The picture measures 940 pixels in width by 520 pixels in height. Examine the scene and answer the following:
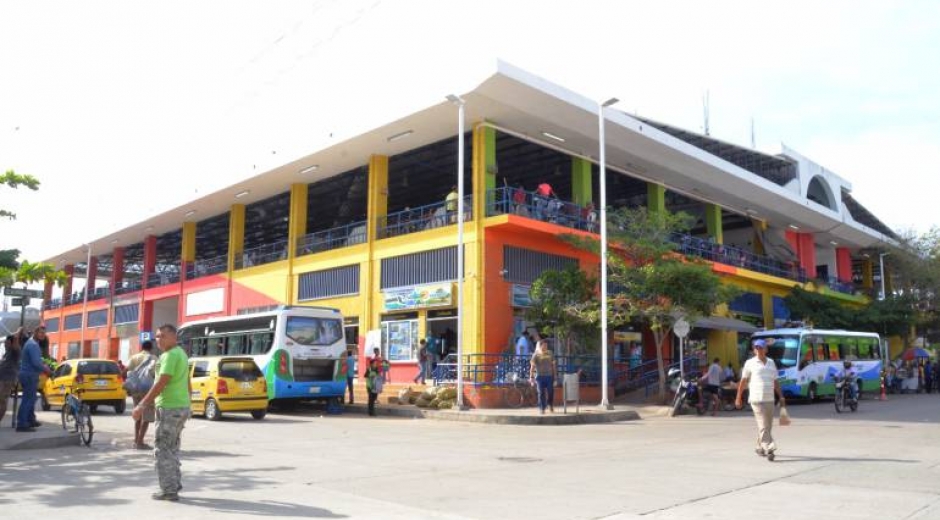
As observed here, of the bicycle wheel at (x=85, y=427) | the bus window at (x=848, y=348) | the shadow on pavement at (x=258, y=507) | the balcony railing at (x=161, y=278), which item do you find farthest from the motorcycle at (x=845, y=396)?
the balcony railing at (x=161, y=278)

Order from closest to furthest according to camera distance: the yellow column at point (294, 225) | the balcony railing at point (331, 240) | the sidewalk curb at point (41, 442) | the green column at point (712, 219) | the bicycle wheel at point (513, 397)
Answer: the sidewalk curb at point (41, 442), the bicycle wheel at point (513, 397), the balcony railing at point (331, 240), the yellow column at point (294, 225), the green column at point (712, 219)

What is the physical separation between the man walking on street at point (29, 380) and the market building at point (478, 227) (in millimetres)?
12319

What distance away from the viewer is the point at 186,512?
6.83 meters

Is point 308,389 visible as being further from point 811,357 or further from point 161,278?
point 161,278

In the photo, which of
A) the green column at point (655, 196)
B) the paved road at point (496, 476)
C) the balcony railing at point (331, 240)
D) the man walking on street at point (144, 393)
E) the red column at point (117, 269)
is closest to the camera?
the paved road at point (496, 476)

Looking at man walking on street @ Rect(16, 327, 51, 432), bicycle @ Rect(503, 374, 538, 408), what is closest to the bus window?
bicycle @ Rect(503, 374, 538, 408)

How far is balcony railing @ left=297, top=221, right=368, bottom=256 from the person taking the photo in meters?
29.4

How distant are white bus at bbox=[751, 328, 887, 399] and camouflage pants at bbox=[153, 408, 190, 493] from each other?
2412cm

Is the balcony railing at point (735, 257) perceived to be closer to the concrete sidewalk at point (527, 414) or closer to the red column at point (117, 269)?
the concrete sidewalk at point (527, 414)

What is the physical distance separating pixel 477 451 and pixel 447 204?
1414 centimetres

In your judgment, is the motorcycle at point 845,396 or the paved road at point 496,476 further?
the motorcycle at point 845,396

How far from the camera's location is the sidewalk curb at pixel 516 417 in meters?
18.6

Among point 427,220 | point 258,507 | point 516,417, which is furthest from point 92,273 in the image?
point 258,507

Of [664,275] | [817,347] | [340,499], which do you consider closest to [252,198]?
[664,275]
